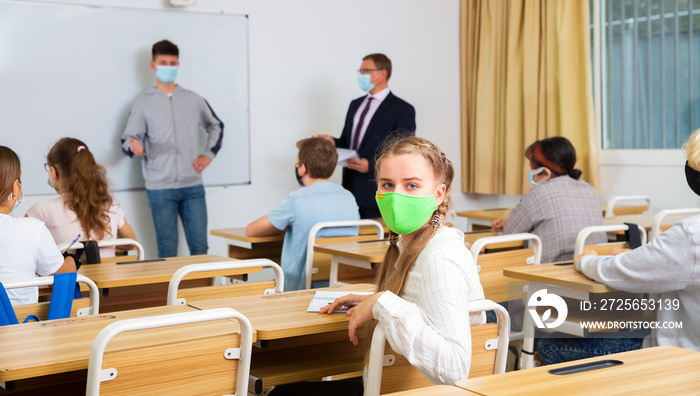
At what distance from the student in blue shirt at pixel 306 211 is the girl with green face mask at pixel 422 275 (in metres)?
1.70

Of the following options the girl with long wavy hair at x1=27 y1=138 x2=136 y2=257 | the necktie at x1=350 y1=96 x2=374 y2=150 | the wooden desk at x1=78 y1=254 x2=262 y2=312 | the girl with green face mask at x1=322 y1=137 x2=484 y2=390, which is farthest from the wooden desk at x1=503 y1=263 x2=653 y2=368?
the necktie at x1=350 y1=96 x2=374 y2=150

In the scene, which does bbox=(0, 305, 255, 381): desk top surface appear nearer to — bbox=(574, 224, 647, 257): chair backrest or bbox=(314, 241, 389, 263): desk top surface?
bbox=(314, 241, 389, 263): desk top surface

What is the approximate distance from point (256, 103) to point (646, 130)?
2.92 metres

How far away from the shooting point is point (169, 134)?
5047mm

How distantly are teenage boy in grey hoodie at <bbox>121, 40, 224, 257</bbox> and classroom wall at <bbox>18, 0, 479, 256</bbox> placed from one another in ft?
0.77

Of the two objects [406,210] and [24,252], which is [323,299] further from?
[24,252]

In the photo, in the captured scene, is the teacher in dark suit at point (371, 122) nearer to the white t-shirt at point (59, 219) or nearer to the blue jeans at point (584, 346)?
the white t-shirt at point (59, 219)

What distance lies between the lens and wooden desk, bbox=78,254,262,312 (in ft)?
8.48

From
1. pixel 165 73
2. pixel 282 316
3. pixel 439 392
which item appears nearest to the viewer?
pixel 439 392

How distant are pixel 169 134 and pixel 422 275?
12.3 ft

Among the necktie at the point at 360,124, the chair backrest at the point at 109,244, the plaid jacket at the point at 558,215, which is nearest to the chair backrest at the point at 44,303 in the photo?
the chair backrest at the point at 109,244

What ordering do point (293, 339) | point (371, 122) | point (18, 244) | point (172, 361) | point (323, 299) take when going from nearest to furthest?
point (172, 361), point (323, 299), point (293, 339), point (18, 244), point (371, 122)

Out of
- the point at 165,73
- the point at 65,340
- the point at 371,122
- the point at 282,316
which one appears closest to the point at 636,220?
the point at 371,122
